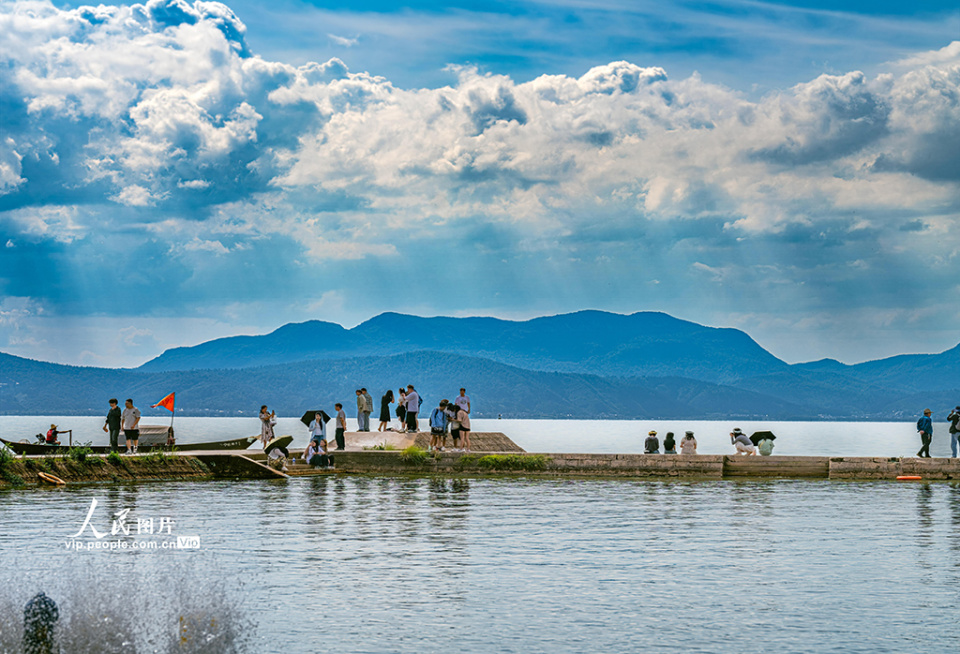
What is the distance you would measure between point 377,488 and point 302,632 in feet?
73.9

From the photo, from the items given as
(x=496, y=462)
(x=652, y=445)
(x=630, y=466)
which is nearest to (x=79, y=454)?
(x=496, y=462)

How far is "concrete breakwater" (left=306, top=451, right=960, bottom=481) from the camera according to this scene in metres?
42.7

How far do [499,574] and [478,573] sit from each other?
41cm

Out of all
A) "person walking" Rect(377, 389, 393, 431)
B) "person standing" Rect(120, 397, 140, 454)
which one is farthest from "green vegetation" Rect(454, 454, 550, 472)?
"person standing" Rect(120, 397, 140, 454)

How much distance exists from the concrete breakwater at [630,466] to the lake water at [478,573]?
8.71 m

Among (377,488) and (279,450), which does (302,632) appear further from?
(279,450)

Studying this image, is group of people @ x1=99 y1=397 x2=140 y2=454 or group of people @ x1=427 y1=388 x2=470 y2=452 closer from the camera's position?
group of people @ x1=99 y1=397 x2=140 y2=454

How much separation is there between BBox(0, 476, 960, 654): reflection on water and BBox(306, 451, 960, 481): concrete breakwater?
9.20 metres

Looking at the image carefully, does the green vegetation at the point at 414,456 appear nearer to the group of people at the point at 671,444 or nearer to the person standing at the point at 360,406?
the person standing at the point at 360,406

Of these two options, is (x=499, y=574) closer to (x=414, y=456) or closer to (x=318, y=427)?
(x=414, y=456)

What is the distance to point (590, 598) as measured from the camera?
693 inches

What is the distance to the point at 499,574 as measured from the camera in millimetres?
19812

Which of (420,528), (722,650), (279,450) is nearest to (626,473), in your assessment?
(279,450)

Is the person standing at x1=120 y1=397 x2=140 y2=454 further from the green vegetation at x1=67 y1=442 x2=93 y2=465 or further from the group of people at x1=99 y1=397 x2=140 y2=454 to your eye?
the green vegetation at x1=67 y1=442 x2=93 y2=465
